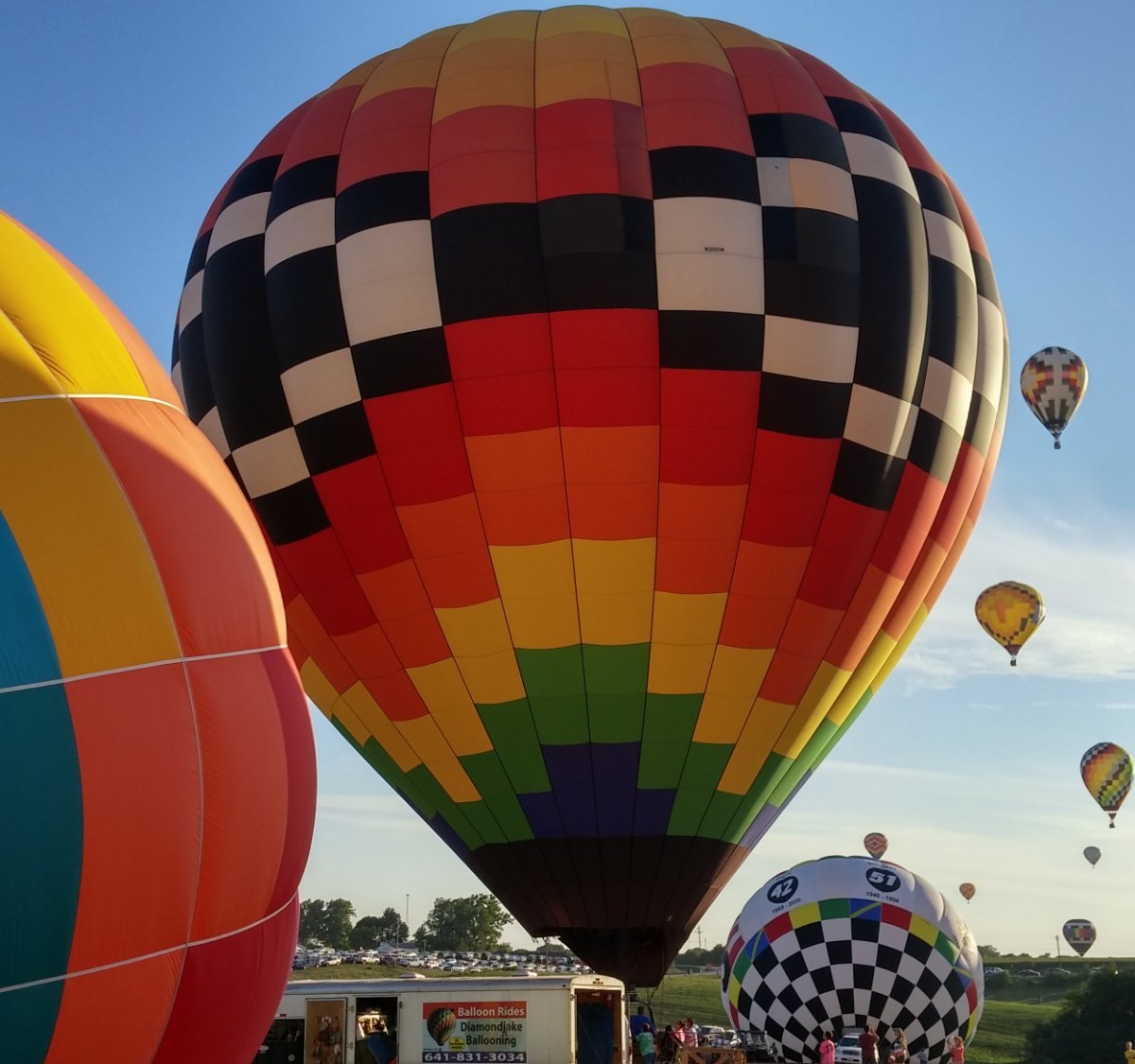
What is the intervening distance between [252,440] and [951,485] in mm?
5415

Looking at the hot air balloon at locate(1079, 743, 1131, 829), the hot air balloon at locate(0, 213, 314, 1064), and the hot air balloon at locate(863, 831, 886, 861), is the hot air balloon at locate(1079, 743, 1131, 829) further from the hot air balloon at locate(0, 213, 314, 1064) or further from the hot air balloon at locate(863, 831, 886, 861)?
the hot air balloon at locate(0, 213, 314, 1064)

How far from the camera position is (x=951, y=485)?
1046 centimetres

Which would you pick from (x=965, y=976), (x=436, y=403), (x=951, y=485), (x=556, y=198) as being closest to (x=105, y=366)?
(x=436, y=403)

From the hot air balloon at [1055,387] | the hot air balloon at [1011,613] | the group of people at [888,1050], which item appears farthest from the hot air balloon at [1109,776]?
the group of people at [888,1050]

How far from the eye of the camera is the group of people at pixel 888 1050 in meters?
12.3

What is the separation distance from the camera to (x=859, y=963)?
13.3 m

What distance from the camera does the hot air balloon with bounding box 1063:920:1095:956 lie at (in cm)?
3722

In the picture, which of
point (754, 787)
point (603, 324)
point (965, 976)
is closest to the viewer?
point (603, 324)

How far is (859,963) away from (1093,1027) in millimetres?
13378

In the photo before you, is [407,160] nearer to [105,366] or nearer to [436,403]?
[436,403]

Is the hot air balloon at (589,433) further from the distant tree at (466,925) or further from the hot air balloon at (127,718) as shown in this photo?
the distant tree at (466,925)

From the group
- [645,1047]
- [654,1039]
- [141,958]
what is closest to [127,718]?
[141,958]

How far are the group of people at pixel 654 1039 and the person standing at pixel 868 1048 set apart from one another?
1.65 m

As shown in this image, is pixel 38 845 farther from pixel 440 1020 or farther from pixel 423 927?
pixel 423 927
